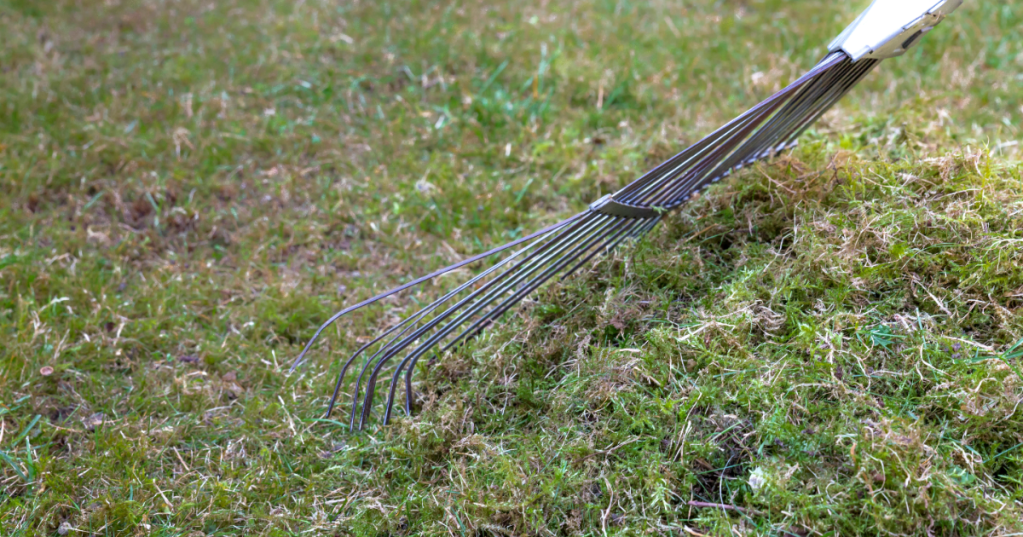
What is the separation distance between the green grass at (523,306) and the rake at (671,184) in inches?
4.1

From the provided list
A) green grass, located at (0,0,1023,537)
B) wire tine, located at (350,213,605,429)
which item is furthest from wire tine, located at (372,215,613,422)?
green grass, located at (0,0,1023,537)

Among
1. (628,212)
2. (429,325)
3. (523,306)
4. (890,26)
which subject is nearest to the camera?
(890,26)

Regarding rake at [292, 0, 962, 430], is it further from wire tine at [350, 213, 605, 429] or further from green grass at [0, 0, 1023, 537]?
green grass at [0, 0, 1023, 537]

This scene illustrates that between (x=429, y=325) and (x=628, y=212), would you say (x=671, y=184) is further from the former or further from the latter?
(x=429, y=325)

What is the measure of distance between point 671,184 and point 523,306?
640 mm

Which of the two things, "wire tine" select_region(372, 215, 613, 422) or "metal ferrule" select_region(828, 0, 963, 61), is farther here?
"wire tine" select_region(372, 215, 613, 422)

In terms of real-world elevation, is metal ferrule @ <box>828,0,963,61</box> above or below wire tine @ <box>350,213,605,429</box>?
above

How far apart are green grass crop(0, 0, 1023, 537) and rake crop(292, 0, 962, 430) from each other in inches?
4.1

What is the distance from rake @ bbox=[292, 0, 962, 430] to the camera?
6.38 feet

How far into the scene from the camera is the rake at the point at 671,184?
194cm

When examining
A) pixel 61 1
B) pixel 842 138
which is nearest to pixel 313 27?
pixel 61 1

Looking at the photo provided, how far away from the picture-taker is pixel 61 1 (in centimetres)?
472

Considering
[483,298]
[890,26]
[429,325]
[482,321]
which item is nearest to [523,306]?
[482,321]

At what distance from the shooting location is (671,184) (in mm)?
2236
